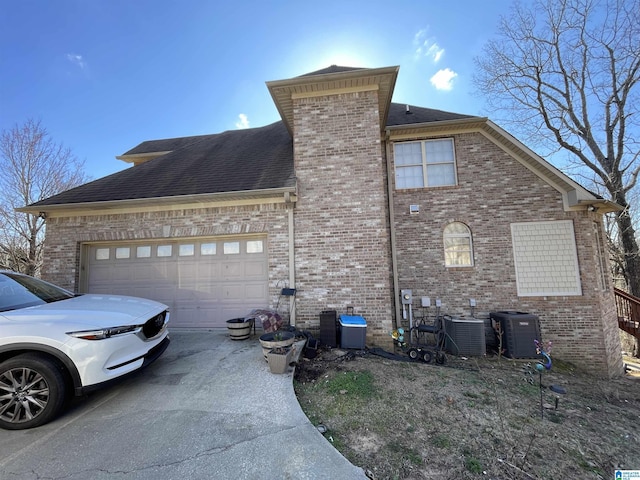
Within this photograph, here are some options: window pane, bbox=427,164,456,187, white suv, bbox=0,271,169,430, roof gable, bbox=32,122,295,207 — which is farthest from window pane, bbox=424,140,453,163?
white suv, bbox=0,271,169,430

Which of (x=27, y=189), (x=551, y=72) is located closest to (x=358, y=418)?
(x=551, y=72)

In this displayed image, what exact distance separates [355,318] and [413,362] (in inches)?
53.3

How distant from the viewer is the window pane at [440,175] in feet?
26.6

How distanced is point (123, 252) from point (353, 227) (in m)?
5.88

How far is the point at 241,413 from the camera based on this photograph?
3.20 m

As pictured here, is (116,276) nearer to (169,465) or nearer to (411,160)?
(169,465)

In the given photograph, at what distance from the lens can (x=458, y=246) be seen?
7867 millimetres

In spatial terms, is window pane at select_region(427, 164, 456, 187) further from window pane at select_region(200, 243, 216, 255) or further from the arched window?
window pane at select_region(200, 243, 216, 255)

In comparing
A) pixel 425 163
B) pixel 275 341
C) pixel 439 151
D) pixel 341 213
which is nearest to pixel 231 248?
pixel 341 213

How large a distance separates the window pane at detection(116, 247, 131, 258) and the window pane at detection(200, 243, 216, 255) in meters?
1.97

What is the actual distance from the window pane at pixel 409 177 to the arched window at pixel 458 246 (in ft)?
5.01

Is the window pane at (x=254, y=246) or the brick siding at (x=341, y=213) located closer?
the brick siding at (x=341, y=213)

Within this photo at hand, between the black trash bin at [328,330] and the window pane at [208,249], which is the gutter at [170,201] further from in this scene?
the black trash bin at [328,330]

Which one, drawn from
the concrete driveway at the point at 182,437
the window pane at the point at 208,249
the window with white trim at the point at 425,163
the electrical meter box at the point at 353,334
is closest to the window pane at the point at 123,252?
the window pane at the point at 208,249
